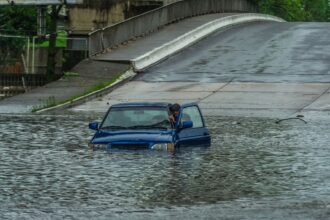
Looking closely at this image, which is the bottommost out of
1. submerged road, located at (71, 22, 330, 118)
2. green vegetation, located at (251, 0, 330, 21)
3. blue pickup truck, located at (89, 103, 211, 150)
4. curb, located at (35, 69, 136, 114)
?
green vegetation, located at (251, 0, 330, 21)

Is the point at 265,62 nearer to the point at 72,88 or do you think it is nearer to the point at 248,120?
the point at 72,88

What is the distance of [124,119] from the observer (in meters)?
22.4

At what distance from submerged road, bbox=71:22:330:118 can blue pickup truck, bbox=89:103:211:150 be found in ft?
32.8

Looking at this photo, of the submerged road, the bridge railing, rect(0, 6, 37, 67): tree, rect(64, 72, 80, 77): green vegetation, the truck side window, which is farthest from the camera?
rect(0, 6, 37, 67): tree

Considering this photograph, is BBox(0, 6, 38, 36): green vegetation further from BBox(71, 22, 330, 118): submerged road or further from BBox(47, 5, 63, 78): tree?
BBox(47, 5, 63, 78): tree

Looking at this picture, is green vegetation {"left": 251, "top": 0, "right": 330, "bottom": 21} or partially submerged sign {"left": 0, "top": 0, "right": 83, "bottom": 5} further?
green vegetation {"left": 251, "top": 0, "right": 330, "bottom": 21}

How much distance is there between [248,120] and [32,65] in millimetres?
16054

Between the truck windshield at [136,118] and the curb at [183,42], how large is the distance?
19.6m

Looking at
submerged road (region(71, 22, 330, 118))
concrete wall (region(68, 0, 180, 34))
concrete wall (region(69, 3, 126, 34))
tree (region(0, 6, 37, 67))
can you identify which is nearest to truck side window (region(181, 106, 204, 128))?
submerged road (region(71, 22, 330, 118))

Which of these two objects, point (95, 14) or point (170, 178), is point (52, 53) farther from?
point (170, 178)

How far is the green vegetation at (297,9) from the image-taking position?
413 ft

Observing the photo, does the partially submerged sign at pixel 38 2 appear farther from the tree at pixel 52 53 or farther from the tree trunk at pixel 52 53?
the tree trunk at pixel 52 53

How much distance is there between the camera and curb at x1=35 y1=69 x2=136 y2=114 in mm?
34469

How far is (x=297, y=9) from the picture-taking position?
136 meters
